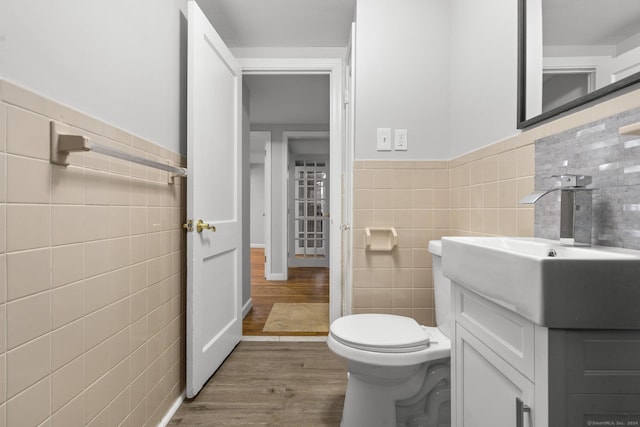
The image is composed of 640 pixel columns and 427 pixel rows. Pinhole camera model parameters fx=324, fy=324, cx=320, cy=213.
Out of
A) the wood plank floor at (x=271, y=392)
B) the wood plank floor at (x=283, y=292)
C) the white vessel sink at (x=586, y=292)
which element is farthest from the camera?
the wood plank floor at (x=283, y=292)

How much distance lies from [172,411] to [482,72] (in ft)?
6.84

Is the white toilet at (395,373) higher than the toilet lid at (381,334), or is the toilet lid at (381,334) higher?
the toilet lid at (381,334)

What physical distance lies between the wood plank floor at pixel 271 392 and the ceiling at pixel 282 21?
2.12 m

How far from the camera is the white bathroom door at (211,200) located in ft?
5.03

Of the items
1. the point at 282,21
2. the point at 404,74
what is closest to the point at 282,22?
the point at 282,21

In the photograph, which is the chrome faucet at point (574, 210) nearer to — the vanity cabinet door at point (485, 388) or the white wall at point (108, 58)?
the vanity cabinet door at point (485, 388)

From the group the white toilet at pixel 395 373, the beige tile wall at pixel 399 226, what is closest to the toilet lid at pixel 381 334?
the white toilet at pixel 395 373

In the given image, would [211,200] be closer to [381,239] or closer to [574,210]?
[381,239]

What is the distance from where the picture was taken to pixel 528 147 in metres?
1.13

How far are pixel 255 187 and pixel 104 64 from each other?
669 cm

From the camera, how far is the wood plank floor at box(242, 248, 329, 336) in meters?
2.62

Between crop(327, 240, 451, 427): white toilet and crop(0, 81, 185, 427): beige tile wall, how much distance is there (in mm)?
757

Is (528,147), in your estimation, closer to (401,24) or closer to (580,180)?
(580,180)

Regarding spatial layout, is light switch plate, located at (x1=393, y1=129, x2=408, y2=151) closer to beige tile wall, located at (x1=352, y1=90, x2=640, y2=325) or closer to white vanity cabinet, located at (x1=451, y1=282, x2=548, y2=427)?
beige tile wall, located at (x1=352, y1=90, x2=640, y2=325)
